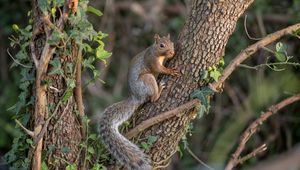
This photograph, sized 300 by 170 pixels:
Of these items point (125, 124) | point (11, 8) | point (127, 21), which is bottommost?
point (125, 124)

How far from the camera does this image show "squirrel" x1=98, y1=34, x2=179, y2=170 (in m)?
2.45

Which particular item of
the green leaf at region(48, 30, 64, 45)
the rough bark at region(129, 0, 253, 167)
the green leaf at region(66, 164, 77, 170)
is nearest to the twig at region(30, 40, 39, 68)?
the green leaf at region(48, 30, 64, 45)

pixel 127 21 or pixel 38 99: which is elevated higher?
pixel 127 21

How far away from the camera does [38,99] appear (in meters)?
2.33

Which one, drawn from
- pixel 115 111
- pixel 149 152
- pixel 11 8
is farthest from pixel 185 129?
pixel 11 8

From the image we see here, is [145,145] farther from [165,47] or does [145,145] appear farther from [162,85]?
[165,47]

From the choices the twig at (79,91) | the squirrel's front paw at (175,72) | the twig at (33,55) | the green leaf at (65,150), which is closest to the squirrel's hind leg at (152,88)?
the squirrel's front paw at (175,72)

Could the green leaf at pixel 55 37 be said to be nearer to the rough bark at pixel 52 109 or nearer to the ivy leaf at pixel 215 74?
the rough bark at pixel 52 109

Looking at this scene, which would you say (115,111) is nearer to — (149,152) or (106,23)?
(149,152)

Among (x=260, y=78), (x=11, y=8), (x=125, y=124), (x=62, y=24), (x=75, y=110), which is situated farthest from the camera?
(x=11, y=8)

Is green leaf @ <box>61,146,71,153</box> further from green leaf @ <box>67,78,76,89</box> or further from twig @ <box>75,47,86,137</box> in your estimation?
green leaf @ <box>67,78,76,89</box>

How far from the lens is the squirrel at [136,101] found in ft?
8.03

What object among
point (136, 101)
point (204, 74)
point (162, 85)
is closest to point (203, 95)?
point (204, 74)

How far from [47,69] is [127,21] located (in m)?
3.06
